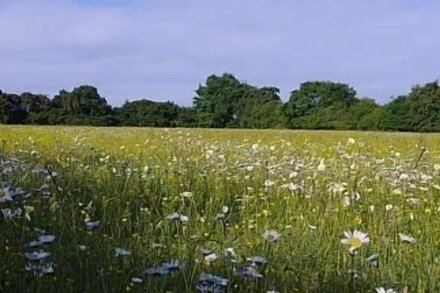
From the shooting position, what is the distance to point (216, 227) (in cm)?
373

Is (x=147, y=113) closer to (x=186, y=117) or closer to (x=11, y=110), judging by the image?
(x=186, y=117)

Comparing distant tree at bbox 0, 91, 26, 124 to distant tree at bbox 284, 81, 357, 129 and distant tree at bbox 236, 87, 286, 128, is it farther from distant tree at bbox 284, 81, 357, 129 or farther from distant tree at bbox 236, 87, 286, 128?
distant tree at bbox 284, 81, 357, 129

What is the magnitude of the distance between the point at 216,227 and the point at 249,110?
49172mm

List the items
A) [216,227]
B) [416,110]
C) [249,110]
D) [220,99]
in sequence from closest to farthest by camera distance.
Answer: [216,227]
[416,110]
[249,110]
[220,99]

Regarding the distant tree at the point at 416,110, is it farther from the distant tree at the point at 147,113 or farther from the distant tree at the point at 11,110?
the distant tree at the point at 11,110

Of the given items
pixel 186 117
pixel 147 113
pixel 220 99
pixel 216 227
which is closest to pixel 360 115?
pixel 186 117

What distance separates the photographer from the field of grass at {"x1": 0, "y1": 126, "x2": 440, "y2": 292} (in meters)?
2.51

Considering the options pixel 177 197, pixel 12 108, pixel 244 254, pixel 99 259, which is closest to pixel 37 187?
pixel 177 197

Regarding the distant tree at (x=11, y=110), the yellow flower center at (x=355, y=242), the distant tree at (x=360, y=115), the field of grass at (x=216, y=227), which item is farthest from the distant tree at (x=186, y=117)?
the yellow flower center at (x=355, y=242)

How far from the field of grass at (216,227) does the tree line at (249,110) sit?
3385 cm

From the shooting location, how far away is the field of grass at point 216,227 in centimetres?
251

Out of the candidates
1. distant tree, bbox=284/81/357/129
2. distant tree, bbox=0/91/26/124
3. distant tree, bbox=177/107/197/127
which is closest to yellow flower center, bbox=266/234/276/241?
distant tree, bbox=0/91/26/124

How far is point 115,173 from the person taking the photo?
493 cm

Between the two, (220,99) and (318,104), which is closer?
(318,104)
